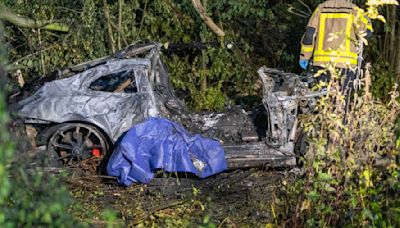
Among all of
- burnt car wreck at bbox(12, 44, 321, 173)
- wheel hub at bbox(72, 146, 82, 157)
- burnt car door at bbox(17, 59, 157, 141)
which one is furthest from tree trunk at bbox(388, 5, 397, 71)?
wheel hub at bbox(72, 146, 82, 157)

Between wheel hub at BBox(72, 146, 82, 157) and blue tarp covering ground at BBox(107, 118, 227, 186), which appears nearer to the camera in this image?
blue tarp covering ground at BBox(107, 118, 227, 186)

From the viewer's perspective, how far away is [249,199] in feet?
25.6

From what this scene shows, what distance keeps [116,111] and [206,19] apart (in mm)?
4024

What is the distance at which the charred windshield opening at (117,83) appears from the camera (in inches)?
338

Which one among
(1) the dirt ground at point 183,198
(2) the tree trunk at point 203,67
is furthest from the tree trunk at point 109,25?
(1) the dirt ground at point 183,198

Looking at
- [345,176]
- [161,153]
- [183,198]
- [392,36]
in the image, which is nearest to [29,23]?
[161,153]

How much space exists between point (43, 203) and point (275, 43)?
10.1 m

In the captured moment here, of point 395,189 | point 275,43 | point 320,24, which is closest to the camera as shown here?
point 395,189

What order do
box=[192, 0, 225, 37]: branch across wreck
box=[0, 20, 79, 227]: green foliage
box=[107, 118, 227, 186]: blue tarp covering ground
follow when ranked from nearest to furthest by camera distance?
box=[0, 20, 79, 227]: green foliage < box=[107, 118, 227, 186]: blue tarp covering ground < box=[192, 0, 225, 37]: branch across wreck

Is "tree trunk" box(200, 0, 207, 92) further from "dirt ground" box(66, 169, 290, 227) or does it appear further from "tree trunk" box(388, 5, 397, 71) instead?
"dirt ground" box(66, 169, 290, 227)

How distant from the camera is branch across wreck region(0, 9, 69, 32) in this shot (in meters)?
10.8

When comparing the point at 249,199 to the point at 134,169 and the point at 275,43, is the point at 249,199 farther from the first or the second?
Answer: the point at 275,43

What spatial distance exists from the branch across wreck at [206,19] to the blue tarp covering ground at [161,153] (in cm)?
381

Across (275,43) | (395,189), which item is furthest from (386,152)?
(275,43)
